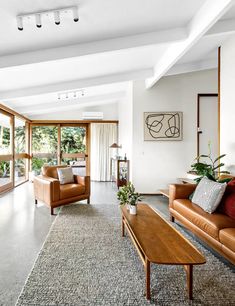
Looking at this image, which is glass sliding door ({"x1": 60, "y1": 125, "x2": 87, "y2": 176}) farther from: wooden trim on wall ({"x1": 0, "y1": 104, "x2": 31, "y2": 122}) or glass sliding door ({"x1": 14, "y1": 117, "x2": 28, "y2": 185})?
wooden trim on wall ({"x1": 0, "y1": 104, "x2": 31, "y2": 122})

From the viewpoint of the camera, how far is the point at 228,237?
206 centimetres

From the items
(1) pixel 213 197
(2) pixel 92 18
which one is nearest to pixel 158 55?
(2) pixel 92 18

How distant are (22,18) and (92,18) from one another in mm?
756

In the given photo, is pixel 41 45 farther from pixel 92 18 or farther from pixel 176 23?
pixel 176 23

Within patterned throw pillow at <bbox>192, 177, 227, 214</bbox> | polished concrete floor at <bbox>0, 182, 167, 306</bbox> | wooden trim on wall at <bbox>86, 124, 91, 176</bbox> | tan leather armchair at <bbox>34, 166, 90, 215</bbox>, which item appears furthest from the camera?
wooden trim on wall at <bbox>86, 124, 91, 176</bbox>

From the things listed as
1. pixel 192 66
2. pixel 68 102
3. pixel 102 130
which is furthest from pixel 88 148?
pixel 192 66

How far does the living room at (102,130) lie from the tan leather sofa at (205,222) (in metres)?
0.04

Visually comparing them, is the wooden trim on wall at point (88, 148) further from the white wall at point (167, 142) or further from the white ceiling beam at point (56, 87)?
the white ceiling beam at point (56, 87)

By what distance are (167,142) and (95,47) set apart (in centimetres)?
306

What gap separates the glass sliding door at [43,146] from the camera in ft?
25.3

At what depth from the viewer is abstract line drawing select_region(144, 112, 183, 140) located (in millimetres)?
5402

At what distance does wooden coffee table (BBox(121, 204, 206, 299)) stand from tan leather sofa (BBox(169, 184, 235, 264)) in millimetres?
458

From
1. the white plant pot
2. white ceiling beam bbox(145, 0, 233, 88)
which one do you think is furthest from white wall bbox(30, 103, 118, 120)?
the white plant pot

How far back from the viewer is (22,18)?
7.68 ft
